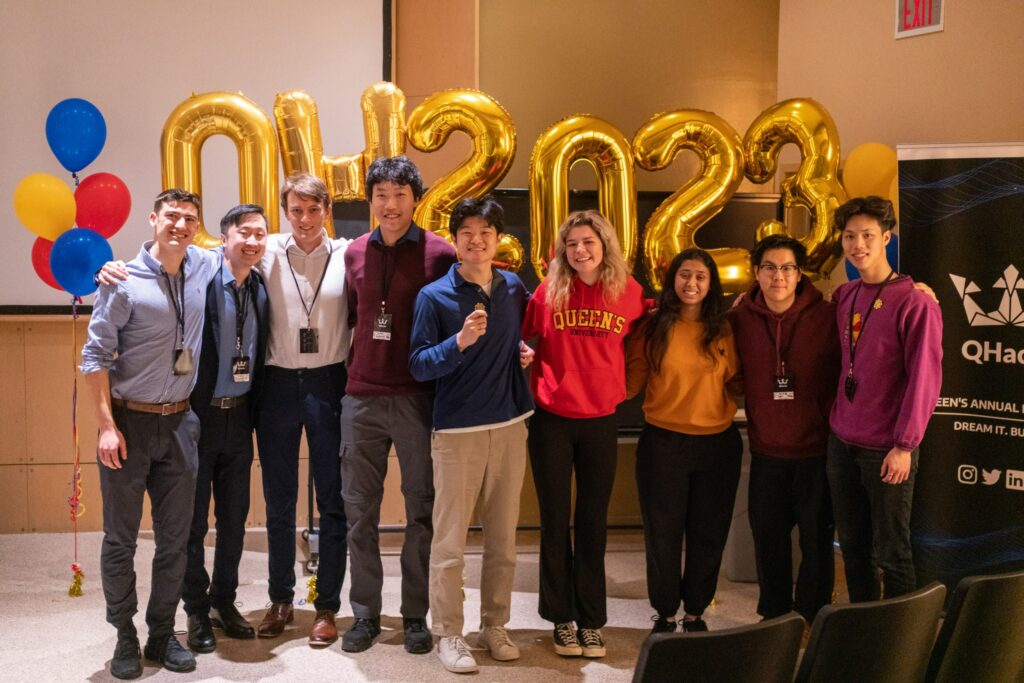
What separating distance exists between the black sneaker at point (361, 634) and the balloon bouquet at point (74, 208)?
4.59ft

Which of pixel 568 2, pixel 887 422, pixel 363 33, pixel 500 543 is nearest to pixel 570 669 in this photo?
pixel 500 543

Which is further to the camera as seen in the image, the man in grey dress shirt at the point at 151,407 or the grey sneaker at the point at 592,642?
the grey sneaker at the point at 592,642

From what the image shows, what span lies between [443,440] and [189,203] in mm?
1168

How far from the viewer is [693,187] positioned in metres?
4.16

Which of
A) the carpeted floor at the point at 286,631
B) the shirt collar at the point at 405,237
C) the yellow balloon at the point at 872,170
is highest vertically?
the yellow balloon at the point at 872,170

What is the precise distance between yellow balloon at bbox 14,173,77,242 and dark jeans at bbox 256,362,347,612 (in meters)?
1.41

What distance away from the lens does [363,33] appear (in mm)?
4781

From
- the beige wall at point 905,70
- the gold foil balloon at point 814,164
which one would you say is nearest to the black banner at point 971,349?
the gold foil balloon at point 814,164

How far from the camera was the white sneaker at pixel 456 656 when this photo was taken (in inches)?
123

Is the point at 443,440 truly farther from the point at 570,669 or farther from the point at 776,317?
the point at 776,317

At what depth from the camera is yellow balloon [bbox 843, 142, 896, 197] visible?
4148 millimetres

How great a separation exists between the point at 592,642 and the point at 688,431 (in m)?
0.85

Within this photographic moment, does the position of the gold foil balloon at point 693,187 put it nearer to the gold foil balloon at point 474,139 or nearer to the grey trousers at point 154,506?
the gold foil balloon at point 474,139

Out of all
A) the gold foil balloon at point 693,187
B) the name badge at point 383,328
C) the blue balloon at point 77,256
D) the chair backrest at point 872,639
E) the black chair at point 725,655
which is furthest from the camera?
the gold foil balloon at point 693,187
